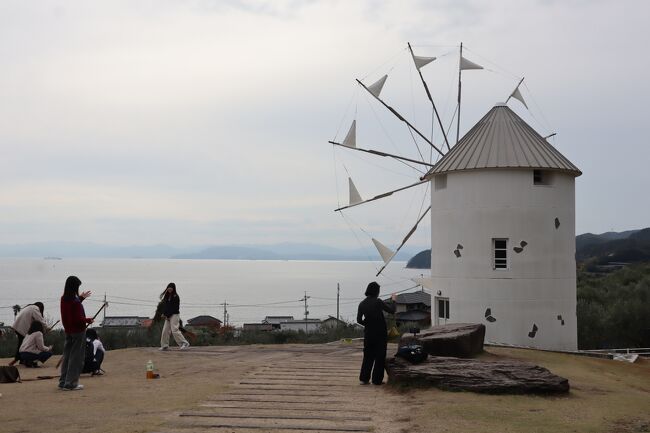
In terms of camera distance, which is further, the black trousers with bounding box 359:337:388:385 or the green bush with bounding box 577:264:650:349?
the green bush with bounding box 577:264:650:349

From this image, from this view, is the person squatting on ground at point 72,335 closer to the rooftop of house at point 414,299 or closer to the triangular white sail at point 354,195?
the triangular white sail at point 354,195

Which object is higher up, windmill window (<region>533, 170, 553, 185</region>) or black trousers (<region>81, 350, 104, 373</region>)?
windmill window (<region>533, 170, 553, 185</region>)

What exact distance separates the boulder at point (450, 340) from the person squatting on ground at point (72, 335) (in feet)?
22.7

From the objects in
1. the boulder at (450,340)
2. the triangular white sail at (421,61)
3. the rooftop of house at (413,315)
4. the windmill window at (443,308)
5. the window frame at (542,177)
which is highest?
the triangular white sail at (421,61)

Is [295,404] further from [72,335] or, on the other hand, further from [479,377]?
[72,335]

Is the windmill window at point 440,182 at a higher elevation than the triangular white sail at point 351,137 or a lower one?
lower

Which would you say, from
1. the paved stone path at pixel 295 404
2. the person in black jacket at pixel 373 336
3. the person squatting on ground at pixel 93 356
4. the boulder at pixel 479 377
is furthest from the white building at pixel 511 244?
the person squatting on ground at pixel 93 356

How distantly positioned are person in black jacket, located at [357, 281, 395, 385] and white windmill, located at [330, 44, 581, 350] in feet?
35.1

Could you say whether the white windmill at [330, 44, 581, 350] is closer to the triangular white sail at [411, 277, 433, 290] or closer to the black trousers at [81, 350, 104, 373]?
the triangular white sail at [411, 277, 433, 290]

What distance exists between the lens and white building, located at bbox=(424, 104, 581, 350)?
23391 mm

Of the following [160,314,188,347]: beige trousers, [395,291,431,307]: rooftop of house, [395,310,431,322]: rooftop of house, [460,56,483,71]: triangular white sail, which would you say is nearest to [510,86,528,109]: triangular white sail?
[460,56,483,71]: triangular white sail

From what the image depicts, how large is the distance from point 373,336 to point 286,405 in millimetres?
3033

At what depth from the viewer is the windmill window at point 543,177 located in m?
24.1

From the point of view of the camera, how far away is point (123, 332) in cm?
2761
